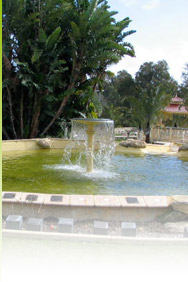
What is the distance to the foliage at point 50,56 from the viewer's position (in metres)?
13.3

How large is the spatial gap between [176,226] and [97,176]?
3223 millimetres

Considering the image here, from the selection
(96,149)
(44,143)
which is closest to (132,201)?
(96,149)

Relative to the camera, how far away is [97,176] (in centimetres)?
702

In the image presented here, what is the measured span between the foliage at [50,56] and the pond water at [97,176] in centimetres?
489

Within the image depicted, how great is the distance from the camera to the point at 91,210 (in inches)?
158

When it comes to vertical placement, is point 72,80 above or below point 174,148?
above

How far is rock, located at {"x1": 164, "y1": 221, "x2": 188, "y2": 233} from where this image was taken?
3853 millimetres

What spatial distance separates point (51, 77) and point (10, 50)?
2350 mm

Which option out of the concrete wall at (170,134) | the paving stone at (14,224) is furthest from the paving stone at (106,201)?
the concrete wall at (170,134)

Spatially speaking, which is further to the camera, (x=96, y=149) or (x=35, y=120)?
(x=35, y=120)

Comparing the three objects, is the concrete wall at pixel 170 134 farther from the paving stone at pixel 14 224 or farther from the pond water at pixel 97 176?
the paving stone at pixel 14 224

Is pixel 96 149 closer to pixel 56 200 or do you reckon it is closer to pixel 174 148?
pixel 174 148

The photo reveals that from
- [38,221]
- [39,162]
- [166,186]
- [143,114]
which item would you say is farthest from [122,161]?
[143,114]

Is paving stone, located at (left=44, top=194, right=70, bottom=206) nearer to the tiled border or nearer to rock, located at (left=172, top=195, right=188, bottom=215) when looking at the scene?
the tiled border
